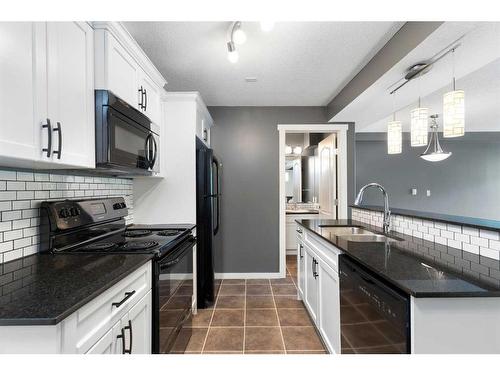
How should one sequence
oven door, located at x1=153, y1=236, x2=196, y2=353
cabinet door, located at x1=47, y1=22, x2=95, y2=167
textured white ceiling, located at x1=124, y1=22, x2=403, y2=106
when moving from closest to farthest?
cabinet door, located at x1=47, y1=22, x2=95, y2=167, oven door, located at x1=153, y1=236, x2=196, y2=353, textured white ceiling, located at x1=124, y1=22, x2=403, y2=106

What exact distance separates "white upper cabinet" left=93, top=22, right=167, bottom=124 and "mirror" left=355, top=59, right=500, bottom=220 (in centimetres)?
420

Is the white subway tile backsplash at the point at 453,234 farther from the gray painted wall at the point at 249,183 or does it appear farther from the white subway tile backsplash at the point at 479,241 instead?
the gray painted wall at the point at 249,183

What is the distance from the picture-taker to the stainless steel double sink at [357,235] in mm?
1887

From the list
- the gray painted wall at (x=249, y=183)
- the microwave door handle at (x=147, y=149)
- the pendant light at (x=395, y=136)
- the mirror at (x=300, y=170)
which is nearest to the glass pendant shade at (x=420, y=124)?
the pendant light at (x=395, y=136)

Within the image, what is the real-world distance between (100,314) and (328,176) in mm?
3447

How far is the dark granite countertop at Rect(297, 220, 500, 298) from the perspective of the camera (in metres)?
0.87

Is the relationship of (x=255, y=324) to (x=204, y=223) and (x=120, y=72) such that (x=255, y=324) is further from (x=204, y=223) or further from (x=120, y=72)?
(x=120, y=72)

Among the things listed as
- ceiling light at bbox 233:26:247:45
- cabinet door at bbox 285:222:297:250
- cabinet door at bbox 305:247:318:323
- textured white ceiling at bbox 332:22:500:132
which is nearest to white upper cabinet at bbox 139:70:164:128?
ceiling light at bbox 233:26:247:45

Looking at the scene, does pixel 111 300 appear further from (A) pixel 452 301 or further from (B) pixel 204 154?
(B) pixel 204 154

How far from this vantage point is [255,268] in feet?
11.5

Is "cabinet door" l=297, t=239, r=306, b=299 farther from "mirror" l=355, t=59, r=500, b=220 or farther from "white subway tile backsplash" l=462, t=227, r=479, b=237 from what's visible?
"mirror" l=355, t=59, r=500, b=220

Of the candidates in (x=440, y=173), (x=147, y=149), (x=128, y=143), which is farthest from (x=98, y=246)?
(x=440, y=173)

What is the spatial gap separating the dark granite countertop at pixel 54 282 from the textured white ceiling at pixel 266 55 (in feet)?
5.18
